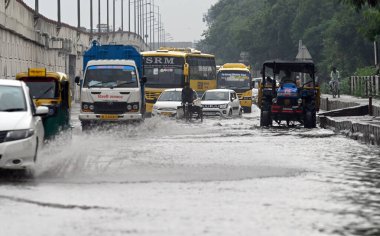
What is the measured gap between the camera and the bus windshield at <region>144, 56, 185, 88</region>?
53281 mm

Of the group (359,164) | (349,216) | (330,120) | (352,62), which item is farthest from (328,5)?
(349,216)

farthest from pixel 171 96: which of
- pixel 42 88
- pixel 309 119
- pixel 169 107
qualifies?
pixel 42 88

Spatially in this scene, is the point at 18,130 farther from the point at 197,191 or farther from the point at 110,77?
the point at 110,77

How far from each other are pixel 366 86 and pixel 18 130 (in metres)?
46.0

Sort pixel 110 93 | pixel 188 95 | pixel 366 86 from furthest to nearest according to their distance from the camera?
1. pixel 366 86
2. pixel 188 95
3. pixel 110 93

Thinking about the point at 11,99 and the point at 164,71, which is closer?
the point at 11,99

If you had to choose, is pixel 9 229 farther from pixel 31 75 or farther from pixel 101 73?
pixel 101 73

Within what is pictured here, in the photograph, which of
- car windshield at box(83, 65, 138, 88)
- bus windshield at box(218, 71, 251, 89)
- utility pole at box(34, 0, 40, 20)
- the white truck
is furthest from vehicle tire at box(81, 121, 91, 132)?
utility pole at box(34, 0, 40, 20)

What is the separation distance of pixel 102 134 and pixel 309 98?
7946mm

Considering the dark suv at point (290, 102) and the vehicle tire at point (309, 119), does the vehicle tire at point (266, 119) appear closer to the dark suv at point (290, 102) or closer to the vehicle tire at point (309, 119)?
the dark suv at point (290, 102)

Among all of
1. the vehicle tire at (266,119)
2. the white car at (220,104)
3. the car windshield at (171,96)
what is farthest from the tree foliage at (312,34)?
the vehicle tire at (266,119)

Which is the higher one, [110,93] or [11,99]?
[110,93]

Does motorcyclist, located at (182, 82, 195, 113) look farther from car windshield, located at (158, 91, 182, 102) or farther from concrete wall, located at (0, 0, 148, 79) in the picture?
concrete wall, located at (0, 0, 148, 79)

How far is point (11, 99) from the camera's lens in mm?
17906
